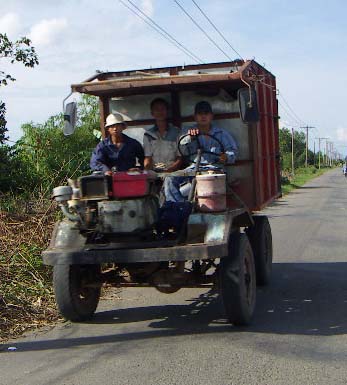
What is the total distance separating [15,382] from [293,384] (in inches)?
82.9

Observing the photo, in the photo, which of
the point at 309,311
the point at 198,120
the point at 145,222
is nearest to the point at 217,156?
the point at 198,120

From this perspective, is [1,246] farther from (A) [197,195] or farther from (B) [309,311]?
(B) [309,311]

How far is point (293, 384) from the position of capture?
4605 millimetres

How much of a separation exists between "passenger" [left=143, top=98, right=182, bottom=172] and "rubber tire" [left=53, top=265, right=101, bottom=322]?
144cm

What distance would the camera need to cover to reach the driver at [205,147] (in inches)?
269

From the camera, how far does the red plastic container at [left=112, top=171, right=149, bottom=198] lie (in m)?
5.98

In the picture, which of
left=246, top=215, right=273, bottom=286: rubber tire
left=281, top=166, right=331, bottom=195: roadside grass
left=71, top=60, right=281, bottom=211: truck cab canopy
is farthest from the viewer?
left=281, top=166, right=331, bottom=195: roadside grass

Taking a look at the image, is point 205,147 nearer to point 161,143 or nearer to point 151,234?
point 161,143

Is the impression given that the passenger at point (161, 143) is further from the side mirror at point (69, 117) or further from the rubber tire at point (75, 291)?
the rubber tire at point (75, 291)

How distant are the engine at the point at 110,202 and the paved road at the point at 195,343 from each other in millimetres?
1094

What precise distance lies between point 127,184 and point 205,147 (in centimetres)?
161

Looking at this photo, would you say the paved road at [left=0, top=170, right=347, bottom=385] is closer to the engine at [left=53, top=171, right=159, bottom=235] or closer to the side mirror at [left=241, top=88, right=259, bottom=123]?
the engine at [left=53, top=171, right=159, bottom=235]

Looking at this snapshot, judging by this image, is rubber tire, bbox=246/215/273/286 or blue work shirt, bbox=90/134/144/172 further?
rubber tire, bbox=246/215/273/286

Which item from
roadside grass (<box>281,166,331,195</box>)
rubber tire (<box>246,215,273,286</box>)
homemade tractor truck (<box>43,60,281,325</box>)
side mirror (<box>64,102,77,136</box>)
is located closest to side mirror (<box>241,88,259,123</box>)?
homemade tractor truck (<box>43,60,281,325</box>)
